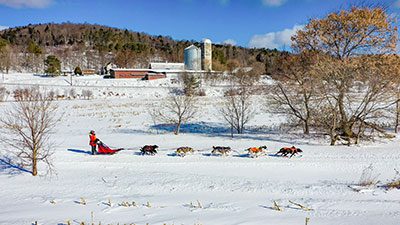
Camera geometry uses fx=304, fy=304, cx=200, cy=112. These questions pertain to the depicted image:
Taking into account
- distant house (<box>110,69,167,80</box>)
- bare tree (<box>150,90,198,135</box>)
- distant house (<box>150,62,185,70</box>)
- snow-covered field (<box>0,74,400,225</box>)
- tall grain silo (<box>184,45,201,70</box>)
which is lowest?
snow-covered field (<box>0,74,400,225</box>)

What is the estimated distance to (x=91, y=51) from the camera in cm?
11212

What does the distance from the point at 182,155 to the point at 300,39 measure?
11.1m

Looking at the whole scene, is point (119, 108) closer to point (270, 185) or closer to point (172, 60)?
point (270, 185)

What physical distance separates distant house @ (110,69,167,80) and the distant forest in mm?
19509

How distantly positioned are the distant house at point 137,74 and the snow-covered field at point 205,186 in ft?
168

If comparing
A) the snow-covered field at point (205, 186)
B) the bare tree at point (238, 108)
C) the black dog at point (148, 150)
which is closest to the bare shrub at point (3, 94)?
the snow-covered field at point (205, 186)

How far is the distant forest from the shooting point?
9044cm

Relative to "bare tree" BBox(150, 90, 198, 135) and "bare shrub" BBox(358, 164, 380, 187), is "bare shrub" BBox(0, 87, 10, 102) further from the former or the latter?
"bare shrub" BBox(358, 164, 380, 187)

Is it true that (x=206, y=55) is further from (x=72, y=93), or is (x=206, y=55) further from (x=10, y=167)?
(x=10, y=167)

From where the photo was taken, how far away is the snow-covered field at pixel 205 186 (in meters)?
7.61

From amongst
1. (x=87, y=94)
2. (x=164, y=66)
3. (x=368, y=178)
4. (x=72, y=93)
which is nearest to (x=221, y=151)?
(x=368, y=178)

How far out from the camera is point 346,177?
11.0 meters

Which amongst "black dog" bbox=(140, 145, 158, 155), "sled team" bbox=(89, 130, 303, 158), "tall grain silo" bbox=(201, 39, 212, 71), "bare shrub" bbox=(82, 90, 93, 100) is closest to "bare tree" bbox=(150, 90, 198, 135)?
"black dog" bbox=(140, 145, 158, 155)

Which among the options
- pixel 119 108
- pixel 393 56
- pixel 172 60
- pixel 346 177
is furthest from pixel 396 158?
pixel 172 60
